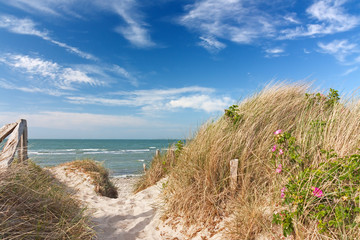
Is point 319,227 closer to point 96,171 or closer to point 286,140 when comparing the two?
point 286,140

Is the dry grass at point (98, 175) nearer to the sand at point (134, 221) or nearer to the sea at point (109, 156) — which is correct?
the sea at point (109, 156)

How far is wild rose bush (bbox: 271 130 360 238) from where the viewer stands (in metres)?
2.78

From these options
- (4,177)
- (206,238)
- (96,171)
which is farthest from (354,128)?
(96,171)

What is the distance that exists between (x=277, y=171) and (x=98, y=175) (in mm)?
6235

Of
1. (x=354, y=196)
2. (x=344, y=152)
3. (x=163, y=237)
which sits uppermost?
(x=344, y=152)

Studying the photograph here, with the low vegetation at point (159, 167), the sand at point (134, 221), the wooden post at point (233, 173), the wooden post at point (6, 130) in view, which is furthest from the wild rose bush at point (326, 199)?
the wooden post at point (6, 130)

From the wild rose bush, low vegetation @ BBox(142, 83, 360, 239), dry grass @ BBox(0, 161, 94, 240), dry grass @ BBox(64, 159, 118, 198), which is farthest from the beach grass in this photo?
the wild rose bush

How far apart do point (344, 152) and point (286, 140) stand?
0.84 metres

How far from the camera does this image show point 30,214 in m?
3.16

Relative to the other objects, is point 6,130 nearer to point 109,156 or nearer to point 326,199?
point 326,199

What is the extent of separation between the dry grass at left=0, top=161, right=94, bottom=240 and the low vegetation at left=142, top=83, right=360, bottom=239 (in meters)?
1.86

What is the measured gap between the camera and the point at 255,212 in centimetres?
331

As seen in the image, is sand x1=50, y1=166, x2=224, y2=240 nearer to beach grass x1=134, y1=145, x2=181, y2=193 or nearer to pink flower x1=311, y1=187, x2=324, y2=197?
beach grass x1=134, y1=145, x2=181, y2=193

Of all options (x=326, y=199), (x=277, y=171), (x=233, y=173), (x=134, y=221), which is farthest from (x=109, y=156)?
(x=326, y=199)
